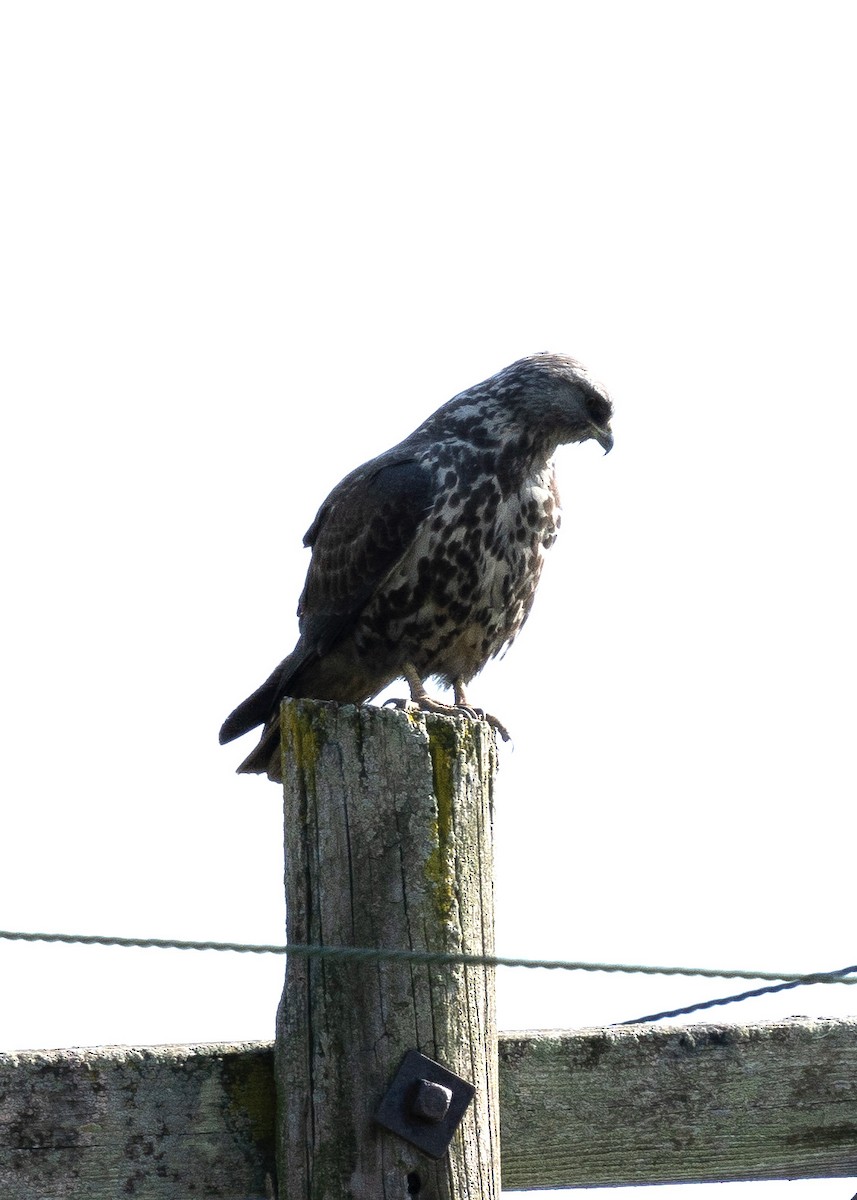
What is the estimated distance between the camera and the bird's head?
17.5 ft

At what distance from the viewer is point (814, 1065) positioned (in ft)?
9.08

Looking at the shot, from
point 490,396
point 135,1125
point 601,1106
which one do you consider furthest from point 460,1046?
point 490,396

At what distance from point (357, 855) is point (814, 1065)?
0.85 metres

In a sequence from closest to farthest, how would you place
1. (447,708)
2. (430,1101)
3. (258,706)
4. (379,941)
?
(430,1101)
(379,941)
(447,708)
(258,706)

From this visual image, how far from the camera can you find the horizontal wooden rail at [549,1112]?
2.44 metres

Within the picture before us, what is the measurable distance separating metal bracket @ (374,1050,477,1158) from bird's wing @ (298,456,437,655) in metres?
2.68

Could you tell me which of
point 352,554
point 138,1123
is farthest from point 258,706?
point 138,1123

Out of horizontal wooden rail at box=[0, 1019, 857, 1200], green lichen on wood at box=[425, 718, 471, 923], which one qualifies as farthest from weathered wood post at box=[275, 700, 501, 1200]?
horizontal wooden rail at box=[0, 1019, 857, 1200]

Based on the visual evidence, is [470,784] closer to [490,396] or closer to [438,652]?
[438,652]

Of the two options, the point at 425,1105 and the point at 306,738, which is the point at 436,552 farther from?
the point at 425,1105

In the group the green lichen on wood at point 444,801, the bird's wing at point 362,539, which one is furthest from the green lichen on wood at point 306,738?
the bird's wing at point 362,539

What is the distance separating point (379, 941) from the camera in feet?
8.27

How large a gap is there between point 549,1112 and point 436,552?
98.1 inches

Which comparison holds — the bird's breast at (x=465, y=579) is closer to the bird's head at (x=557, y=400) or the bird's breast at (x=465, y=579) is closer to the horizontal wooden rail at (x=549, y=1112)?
the bird's head at (x=557, y=400)
